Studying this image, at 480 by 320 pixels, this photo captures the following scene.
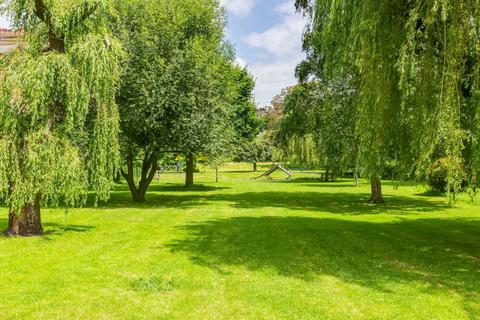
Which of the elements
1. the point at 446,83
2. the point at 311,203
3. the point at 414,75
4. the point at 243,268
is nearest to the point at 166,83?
the point at 311,203

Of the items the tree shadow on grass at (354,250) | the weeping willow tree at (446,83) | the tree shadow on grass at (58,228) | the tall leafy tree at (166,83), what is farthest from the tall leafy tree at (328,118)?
the tree shadow on grass at (58,228)

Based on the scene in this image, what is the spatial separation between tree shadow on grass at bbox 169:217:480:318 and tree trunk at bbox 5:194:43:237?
420 cm

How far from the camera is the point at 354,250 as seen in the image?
35.2 ft

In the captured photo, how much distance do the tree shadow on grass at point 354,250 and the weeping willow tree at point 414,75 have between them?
201 cm

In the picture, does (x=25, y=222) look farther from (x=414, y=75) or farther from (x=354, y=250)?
(x=414, y=75)

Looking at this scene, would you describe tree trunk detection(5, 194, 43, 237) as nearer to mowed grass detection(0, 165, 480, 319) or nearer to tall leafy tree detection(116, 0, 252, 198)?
mowed grass detection(0, 165, 480, 319)

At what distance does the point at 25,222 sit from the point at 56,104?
351cm

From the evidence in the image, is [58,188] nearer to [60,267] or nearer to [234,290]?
[60,267]

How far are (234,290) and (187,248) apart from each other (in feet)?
12.1

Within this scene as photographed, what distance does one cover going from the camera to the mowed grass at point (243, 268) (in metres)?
6.57

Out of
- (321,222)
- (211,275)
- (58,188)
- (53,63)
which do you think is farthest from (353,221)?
(53,63)

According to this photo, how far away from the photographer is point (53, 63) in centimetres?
1094

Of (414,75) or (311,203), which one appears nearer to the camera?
(414,75)

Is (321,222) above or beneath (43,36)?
beneath
